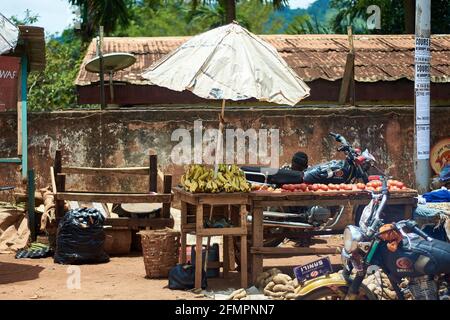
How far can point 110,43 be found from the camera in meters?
19.4

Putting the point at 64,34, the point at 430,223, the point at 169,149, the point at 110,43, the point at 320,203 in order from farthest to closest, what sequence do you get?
the point at 64,34, the point at 110,43, the point at 169,149, the point at 320,203, the point at 430,223

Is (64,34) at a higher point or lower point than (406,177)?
higher

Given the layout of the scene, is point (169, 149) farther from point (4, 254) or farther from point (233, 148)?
point (4, 254)

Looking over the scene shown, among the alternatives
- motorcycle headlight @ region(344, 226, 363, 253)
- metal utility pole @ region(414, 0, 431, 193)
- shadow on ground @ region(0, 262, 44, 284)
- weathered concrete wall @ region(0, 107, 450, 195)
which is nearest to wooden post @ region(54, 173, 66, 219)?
shadow on ground @ region(0, 262, 44, 284)

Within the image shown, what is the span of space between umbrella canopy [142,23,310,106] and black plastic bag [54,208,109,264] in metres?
2.48

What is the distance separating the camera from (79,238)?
36.4 ft

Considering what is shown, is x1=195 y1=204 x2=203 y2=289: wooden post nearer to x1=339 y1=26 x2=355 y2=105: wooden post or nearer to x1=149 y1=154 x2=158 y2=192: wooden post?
x1=149 y1=154 x2=158 y2=192: wooden post

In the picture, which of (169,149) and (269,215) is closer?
(269,215)

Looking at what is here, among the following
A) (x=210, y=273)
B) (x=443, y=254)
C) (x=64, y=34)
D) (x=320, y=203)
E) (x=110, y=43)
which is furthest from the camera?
(x=64, y=34)

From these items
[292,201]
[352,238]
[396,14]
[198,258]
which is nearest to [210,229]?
[198,258]

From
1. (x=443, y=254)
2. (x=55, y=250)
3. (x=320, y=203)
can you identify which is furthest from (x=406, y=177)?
(x=443, y=254)

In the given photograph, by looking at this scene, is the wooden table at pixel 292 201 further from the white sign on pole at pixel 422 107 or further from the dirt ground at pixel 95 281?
the white sign on pole at pixel 422 107

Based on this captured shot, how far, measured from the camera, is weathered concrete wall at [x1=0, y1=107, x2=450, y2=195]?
13.6 meters

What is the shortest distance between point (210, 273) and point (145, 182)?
392 centimetres
